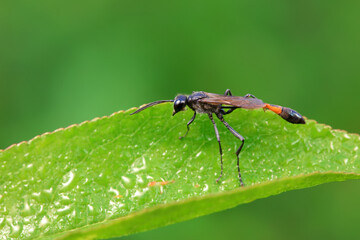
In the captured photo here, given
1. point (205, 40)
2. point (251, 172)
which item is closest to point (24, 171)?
point (251, 172)

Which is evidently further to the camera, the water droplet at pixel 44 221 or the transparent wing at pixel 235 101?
the transparent wing at pixel 235 101

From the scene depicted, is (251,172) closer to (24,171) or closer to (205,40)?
(24,171)

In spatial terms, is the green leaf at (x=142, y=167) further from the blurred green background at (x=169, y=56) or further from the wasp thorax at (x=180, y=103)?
the blurred green background at (x=169, y=56)

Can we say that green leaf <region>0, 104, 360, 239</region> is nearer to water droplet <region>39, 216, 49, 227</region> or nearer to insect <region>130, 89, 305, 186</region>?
water droplet <region>39, 216, 49, 227</region>

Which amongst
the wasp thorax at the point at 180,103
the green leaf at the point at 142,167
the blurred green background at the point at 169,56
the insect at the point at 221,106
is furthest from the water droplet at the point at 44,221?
the blurred green background at the point at 169,56

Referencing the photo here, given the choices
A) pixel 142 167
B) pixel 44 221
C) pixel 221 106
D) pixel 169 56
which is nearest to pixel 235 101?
pixel 221 106

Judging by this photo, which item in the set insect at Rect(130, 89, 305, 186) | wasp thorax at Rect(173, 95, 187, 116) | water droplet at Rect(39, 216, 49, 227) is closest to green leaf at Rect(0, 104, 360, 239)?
water droplet at Rect(39, 216, 49, 227)

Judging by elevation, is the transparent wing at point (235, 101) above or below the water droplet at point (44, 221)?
above
